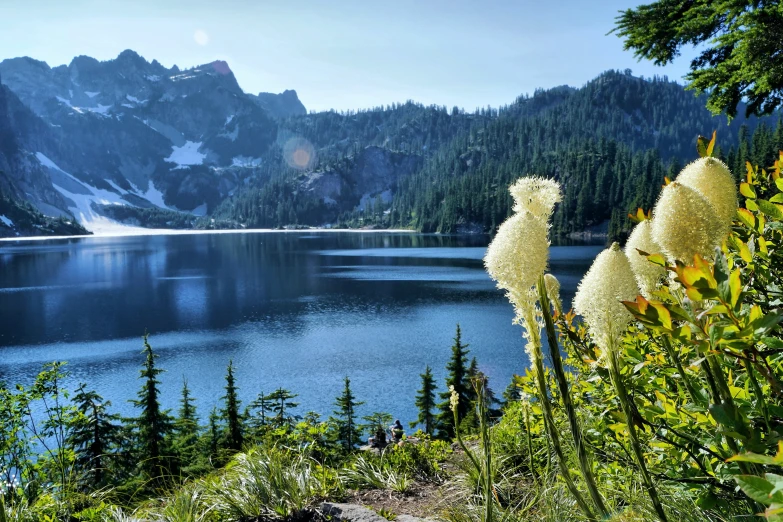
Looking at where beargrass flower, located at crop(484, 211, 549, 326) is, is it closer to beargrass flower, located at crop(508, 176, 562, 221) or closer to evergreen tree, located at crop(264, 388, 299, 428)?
beargrass flower, located at crop(508, 176, 562, 221)

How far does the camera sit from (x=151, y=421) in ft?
60.7

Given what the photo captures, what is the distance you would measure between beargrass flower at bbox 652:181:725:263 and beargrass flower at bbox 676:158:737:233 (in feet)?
0.43

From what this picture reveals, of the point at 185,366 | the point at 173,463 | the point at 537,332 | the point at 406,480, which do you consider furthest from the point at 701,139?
the point at 185,366

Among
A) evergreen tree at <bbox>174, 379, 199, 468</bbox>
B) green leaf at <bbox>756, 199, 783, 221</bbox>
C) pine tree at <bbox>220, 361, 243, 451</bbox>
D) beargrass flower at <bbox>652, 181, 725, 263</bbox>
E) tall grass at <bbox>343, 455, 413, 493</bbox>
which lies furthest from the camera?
pine tree at <bbox>220, 361, 243, 451</bbox>

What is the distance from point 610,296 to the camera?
7.22 feet

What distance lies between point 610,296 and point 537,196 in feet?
2.01

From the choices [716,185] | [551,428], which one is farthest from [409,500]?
[716,185]

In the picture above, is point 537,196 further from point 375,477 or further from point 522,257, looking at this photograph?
point 375,477

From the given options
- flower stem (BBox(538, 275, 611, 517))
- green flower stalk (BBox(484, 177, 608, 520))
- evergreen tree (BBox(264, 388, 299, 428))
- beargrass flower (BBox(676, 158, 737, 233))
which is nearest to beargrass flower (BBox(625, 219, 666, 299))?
beargrass flower (BBox(676, 158, 737, 233))

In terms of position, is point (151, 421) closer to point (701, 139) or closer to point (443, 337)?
point (701, 139)

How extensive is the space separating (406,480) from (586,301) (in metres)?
4.80

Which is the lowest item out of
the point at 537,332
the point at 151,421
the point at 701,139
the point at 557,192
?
the point at 151,421

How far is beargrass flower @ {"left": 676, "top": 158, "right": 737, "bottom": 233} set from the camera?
1.99 m

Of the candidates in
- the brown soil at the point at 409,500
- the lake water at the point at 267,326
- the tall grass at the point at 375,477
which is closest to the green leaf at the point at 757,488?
the brown soil at the point at 409,500
